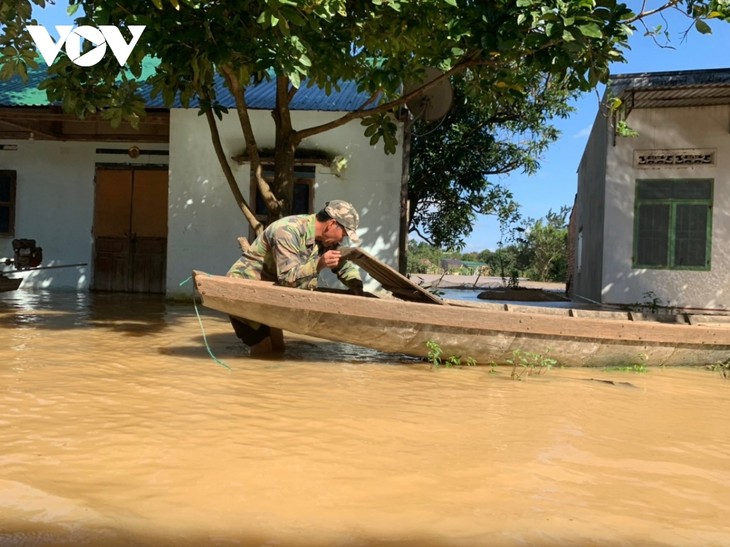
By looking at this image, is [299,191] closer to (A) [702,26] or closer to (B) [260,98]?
(B) [260,98]

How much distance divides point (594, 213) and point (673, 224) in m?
2.15

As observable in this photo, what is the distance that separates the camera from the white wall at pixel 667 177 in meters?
9.31

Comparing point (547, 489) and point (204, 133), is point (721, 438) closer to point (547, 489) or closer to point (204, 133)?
point (547, 489)

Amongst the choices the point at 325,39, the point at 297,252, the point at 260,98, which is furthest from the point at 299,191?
the point at 297,252

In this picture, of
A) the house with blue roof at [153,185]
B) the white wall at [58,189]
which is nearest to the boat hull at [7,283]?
the house with blue roof at [153,185]

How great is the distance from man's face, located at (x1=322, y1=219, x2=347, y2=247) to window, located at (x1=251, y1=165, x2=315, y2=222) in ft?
15.9

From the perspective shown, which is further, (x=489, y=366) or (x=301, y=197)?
(x=301, y=197)

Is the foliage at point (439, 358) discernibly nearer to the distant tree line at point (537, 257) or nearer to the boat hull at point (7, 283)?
the boat hull at point (7, 283)

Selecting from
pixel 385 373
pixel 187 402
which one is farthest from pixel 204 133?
pixel 187 402

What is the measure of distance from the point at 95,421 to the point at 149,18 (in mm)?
3389

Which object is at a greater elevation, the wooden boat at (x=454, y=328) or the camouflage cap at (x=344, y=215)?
the camouflage cap at (x=344, y=215)

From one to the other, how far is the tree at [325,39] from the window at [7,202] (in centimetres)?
533

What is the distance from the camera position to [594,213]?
38.0ft

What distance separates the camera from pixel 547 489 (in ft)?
7.96
